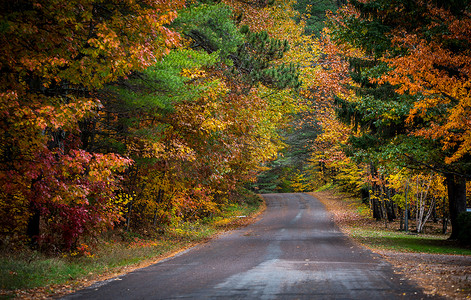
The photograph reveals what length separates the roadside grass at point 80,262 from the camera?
814cm

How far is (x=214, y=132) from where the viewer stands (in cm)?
1486

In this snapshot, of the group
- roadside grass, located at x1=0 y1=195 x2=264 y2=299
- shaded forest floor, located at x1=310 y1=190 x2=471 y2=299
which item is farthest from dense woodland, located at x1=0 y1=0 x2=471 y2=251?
shaded forest floor, located at x1=310 y1=190 x2=471 y2=299

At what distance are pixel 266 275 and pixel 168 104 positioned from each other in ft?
20.3

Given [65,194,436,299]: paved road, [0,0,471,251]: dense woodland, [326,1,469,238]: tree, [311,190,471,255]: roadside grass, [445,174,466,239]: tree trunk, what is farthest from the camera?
[445,174,466,239]: tree trunk

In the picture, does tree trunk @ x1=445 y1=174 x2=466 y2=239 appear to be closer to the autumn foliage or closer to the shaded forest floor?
the shaded forest floor

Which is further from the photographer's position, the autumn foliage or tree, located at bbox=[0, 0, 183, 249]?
the autumn foliage

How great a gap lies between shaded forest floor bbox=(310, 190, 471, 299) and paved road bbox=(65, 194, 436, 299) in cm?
47

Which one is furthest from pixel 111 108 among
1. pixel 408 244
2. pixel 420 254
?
pixel 408 244

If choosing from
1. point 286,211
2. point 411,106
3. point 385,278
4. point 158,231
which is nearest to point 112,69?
point 385,278

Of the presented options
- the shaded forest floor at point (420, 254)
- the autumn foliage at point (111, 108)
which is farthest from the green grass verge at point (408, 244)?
the autumn foliage at point (111, 108)

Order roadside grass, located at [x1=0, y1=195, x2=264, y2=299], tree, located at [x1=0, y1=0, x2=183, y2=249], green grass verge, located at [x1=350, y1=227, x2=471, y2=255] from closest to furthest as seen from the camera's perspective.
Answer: tree, located at [x1=0, y1=0, x2=183, y2=249]
roadside grass, located at [x1=0, y1=195, x2=264, y2=299]
green grass verge, located at [x1=350, y1=227, x2=471, y2=255]

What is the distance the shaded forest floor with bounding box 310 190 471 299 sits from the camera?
7785mm

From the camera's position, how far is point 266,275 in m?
9.01

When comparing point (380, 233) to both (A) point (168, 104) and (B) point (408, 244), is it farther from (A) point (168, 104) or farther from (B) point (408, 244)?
(A) point (168, 104)
